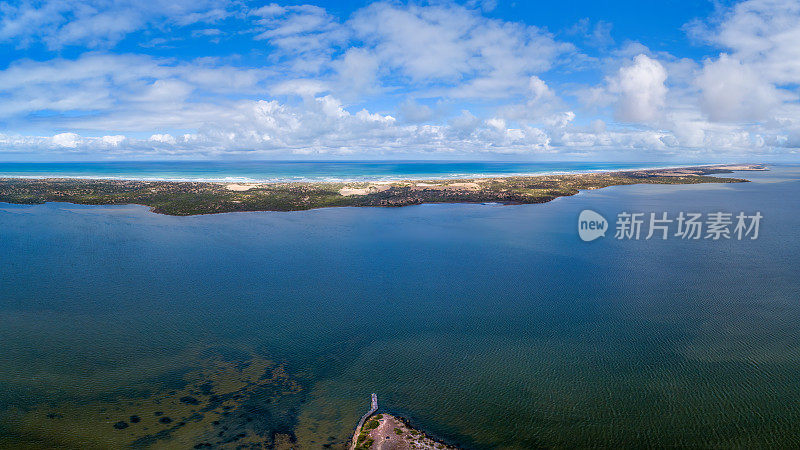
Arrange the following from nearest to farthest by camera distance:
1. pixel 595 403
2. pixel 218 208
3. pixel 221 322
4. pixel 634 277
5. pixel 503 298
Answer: pixel 595 403, pixel 221 322, pixel 503 298, pixel 634 277, pixel 218 208

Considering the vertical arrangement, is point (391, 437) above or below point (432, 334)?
below

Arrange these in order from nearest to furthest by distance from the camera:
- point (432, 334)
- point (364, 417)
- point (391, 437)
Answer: point (391, 437)
point (364, 417)
point (432, 334)

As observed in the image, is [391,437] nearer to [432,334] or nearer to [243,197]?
[432,334]

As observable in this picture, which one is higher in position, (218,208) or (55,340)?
(218,208)

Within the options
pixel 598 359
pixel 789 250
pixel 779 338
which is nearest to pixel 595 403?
pixel 598 359

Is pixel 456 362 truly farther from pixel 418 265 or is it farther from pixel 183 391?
pixel 418 265

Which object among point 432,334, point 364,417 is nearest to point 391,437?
point 364,417

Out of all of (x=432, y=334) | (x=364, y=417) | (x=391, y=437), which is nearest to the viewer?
(x=391, y=437)

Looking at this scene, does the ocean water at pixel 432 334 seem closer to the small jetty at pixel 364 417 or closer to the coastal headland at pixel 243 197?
the small jetty at pixel 364 417

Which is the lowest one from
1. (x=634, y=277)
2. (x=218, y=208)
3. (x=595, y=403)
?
(x=595, y=403)

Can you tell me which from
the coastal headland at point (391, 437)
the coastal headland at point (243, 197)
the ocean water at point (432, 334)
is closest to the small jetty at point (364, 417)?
the coastal headland at point (391, 437)
